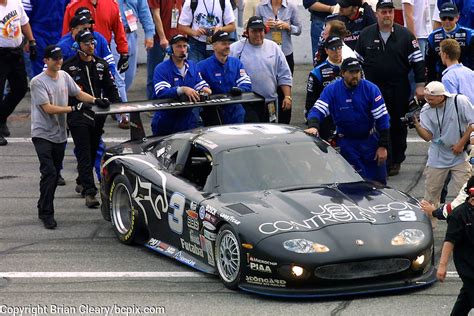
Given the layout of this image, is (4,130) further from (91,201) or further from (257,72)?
(257,72)

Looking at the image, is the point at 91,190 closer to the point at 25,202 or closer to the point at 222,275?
the point at 25,202

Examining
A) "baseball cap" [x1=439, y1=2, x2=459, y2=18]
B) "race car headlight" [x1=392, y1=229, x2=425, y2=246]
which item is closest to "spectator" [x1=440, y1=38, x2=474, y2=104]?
"baseball cap" [x1=439, y1=2, x2=459, y2=18]

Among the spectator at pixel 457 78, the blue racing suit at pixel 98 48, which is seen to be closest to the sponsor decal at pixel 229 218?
the spectator at pixel 457 78

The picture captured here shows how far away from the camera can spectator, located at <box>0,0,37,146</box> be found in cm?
1689

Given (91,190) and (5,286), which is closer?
(5,286)

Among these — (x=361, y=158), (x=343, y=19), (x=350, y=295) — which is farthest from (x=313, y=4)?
(x=350, y=295)

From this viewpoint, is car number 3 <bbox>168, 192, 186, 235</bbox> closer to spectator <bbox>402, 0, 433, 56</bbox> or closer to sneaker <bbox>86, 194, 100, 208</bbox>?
sneaker <bbox>86, 194, 100, 208</bbox>

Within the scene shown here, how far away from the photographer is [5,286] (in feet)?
36.6

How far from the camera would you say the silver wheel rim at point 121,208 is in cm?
1287

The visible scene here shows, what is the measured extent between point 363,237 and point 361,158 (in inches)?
113

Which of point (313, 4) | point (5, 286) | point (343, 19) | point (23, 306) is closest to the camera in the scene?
point (23, 306)

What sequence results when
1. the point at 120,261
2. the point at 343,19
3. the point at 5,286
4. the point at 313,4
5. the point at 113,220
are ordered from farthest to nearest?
the point at 313,4 → the point at 343,19 → the point at 113,220 → the point at 120,261 → the point at 5,286

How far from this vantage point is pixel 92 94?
47.8 ft

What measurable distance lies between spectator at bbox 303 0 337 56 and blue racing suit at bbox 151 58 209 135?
3690 mm
